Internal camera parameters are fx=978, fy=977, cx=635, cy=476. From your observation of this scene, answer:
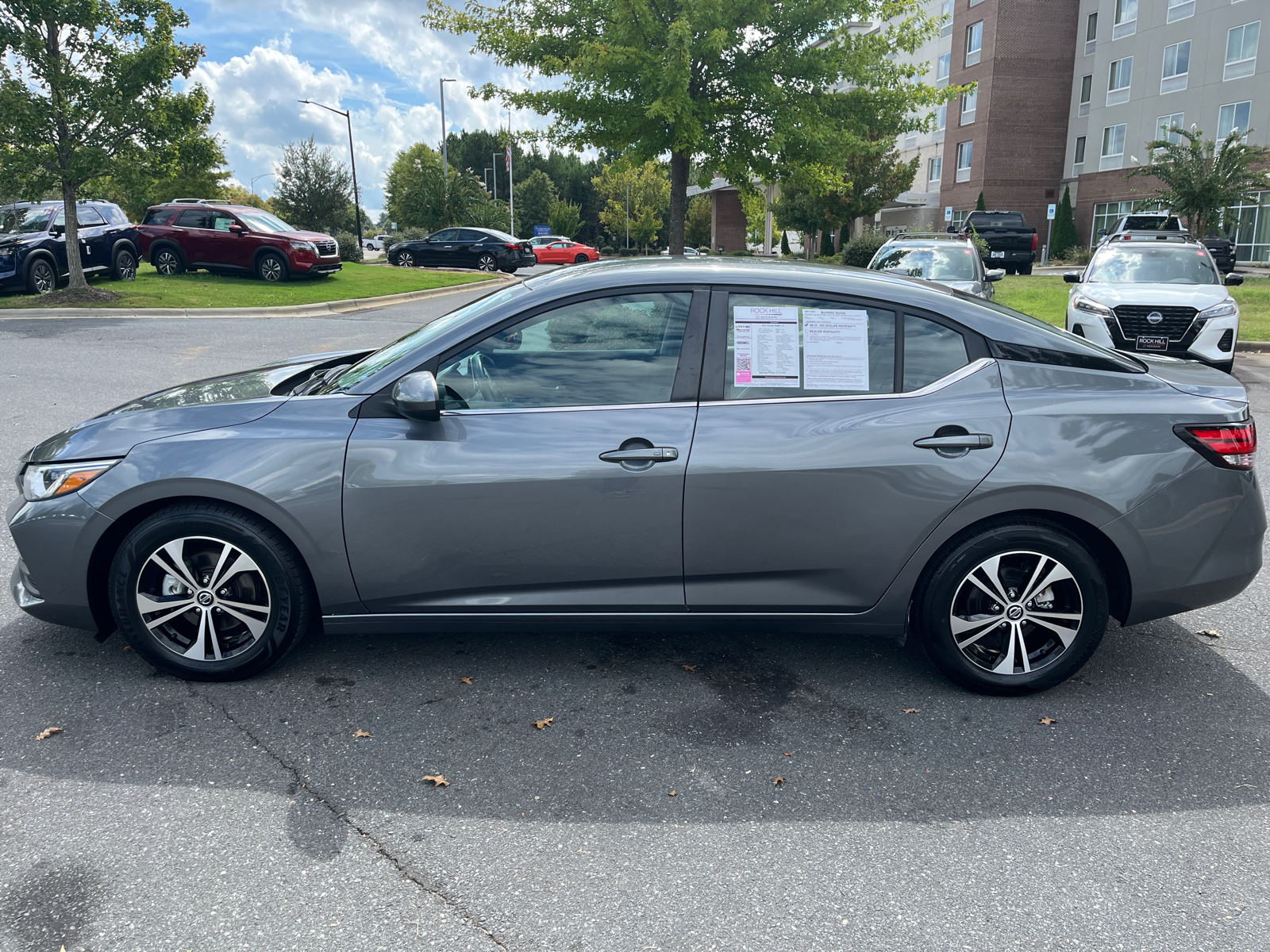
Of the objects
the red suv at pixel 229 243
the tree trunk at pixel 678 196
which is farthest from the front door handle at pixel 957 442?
the red suv at pixel 229 243

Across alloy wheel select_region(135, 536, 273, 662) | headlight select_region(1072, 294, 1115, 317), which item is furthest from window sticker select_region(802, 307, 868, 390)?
headlight select_region(1072, 294, 1115, 317)

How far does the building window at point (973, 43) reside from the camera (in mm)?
52781

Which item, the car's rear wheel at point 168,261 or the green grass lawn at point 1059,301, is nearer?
the green grass lawn at point 1059,301

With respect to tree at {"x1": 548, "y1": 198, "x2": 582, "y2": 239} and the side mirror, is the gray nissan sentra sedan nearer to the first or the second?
the side mirror

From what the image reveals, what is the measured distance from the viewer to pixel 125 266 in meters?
21.3

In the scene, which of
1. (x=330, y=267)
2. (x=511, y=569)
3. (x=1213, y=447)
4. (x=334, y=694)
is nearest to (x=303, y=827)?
(x=334, y=694)

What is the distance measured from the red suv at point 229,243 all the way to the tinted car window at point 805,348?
68.2 feet

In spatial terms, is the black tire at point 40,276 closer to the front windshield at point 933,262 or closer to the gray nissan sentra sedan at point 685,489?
the front windshield at point 933,262

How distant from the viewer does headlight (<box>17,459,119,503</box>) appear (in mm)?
3688

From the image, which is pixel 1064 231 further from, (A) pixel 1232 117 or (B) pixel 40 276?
(B) pixel 40 276

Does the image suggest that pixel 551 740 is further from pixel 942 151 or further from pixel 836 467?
pixel 942 151

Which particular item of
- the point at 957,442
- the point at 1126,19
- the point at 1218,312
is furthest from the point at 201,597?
the point at 1126,19

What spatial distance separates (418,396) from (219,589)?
1.10 m

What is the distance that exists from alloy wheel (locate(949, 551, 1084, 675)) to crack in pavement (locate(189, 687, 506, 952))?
2.10 m
